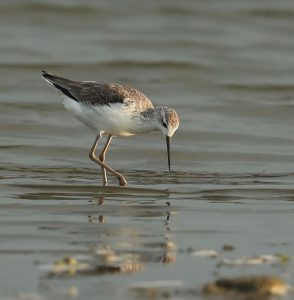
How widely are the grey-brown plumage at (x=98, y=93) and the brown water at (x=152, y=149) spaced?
95 cm

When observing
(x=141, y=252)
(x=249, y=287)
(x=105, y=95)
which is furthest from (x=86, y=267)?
(x=105, y=95)

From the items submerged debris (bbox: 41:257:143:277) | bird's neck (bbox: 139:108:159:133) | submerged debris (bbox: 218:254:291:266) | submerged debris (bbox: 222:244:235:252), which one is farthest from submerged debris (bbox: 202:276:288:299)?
bird's neck (bbox: 139:108:159:133)

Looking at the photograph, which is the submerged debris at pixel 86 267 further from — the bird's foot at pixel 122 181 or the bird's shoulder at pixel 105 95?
the bird's shoulder at pixel 105 95

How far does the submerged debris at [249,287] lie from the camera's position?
6.01 metres

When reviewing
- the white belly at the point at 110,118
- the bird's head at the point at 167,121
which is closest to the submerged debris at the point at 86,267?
the bird's head at the point at 167,121

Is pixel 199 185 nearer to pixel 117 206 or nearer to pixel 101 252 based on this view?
pixel 117 206

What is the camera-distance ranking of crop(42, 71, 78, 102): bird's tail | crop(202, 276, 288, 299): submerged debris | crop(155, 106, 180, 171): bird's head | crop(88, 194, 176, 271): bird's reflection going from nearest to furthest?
crop(202, 276, 288, 299): submerged debris < crop(88, 194, 176, 271): bird's reflection < crop(155, 106, 180, 171): bird's head < crop(42, 71, 78, 102): bird's tail

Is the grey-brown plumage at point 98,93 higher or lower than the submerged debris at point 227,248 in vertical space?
higher

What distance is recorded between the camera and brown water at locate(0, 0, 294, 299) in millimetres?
7059

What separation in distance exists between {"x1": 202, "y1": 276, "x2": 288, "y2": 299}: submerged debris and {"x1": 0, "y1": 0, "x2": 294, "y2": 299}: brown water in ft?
0.54

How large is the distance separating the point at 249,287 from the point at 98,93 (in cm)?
577

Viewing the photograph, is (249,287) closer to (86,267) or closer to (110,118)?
(86,267)

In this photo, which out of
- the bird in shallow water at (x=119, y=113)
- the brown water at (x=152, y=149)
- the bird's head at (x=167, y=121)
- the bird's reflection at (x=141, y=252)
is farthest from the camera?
the bird in shallow water at (x=119, y=113)

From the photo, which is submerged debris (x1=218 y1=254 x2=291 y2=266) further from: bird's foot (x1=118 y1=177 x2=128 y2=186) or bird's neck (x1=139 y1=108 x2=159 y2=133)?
bird's neck (x1=139 y1=108 x2=159 y2=133)
